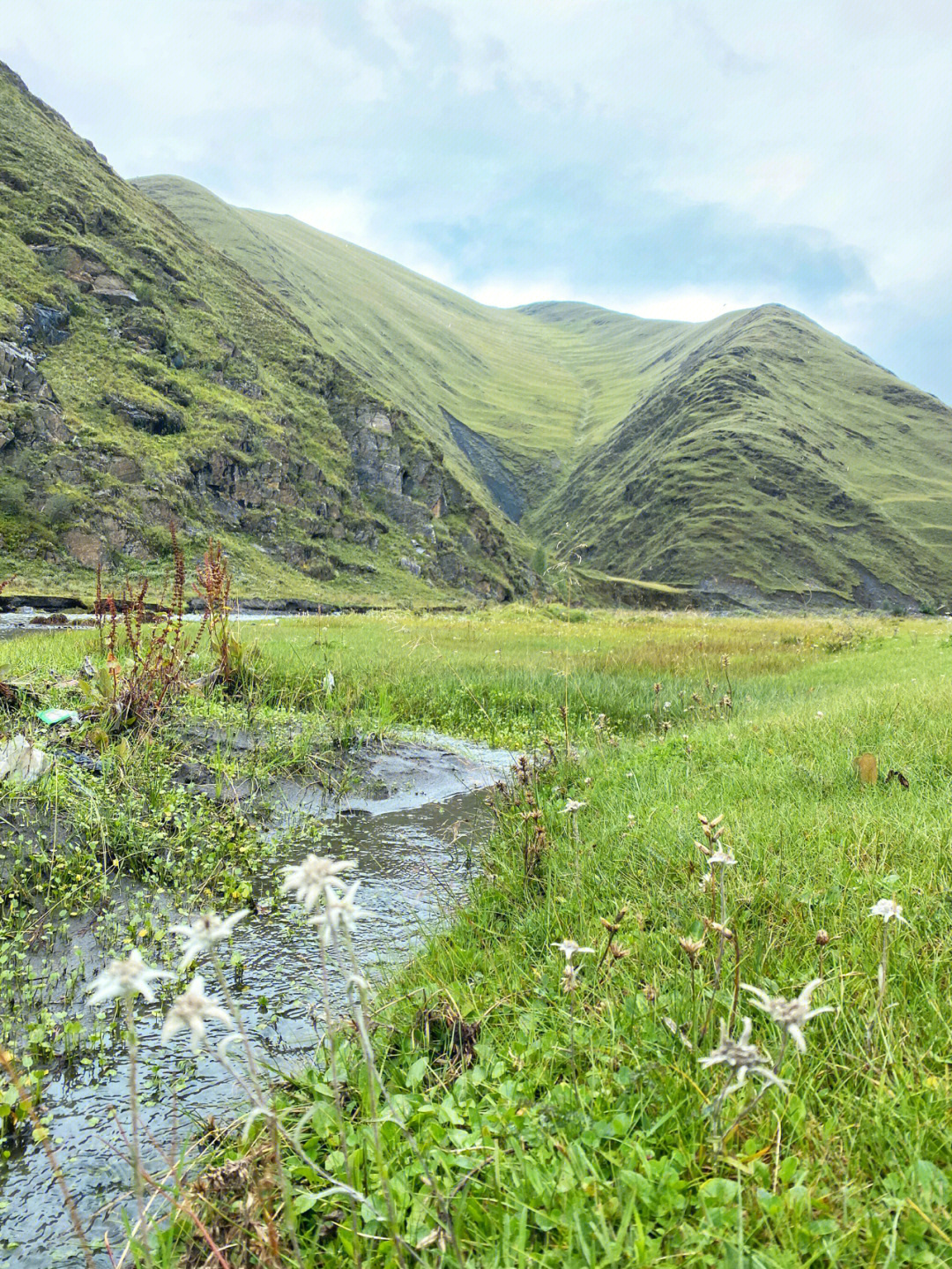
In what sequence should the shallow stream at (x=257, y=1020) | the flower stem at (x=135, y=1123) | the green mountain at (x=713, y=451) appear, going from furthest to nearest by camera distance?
the green mountain at (x=713, y=451) → the shallow stream at (x=257, y=1020) → the flower stem at (x=135, y=1123)

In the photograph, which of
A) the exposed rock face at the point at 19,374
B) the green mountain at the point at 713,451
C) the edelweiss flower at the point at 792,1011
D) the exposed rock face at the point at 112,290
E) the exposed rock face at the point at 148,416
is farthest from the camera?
the green mountain at the point at 713,451

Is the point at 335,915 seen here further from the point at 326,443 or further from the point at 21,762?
the point at 326,443

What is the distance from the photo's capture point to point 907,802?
404 centimetres

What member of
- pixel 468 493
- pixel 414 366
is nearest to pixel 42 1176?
pixel 468 493

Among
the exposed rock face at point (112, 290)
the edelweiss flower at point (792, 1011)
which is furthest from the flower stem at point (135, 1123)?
the exposed rock face at point (112, 290)

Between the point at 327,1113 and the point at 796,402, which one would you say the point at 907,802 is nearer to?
the point at 327,1113

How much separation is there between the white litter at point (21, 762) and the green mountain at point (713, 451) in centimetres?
11365

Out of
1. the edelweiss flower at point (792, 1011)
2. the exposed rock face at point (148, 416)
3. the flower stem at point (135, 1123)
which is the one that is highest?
the exposed rock face at point (148, 416)

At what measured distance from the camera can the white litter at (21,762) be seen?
5.39m

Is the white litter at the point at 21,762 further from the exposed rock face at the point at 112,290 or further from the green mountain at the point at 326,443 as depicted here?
the exposed rock face at the point at 112,290

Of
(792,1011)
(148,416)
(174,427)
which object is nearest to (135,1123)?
(792,1011)

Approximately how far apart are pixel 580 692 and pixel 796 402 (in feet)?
565

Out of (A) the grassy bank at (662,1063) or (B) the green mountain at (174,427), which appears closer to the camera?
(A) the grassy bank at (662,1063)

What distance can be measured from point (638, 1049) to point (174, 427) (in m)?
78.5
